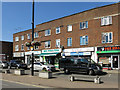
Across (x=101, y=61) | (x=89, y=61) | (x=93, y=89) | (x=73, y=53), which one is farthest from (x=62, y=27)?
(x=93, y=89)

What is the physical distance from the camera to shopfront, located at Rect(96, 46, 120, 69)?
22.8 meters

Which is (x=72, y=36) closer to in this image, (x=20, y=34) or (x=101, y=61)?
(x=101, y=61)

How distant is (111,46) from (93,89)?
15.7 metres

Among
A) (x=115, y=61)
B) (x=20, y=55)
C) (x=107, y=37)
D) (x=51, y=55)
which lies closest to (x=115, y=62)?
(x=115, y=61)

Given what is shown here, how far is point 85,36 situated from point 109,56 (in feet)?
18.3

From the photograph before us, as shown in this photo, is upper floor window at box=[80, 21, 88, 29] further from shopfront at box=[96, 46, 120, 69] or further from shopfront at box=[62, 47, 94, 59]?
shopfront at box=[96, 46, 120, 69]

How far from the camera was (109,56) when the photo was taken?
23.8 m

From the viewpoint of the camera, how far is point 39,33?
3638 cm

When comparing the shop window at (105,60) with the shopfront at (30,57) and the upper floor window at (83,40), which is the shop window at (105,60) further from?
the shopfront at (30,57)

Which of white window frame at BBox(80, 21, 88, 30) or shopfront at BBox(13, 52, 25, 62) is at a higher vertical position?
white window frame at BBox(80, 21, 88, 30)

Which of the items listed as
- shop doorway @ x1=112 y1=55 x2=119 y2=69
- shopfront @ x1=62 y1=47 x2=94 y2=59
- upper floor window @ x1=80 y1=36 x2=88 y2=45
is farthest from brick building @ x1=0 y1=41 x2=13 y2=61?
shop doorway @ x1=112 y1=55 x2=119 y2=69

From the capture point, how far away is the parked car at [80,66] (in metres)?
16.5

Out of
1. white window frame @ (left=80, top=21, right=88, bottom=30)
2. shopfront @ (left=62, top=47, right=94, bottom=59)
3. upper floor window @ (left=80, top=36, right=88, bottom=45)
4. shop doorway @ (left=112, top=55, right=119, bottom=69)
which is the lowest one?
shop doorway @ (left=112, top=55, right=119, bottom=69)

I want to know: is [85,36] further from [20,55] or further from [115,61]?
[20,55]
